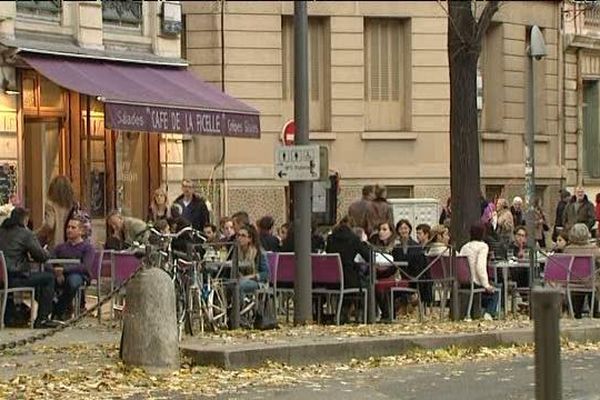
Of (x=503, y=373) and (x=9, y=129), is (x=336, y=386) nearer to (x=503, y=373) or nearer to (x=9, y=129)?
(x=503, y=373)

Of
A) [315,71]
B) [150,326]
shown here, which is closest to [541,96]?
[315,71]

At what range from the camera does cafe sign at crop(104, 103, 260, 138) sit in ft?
79.3

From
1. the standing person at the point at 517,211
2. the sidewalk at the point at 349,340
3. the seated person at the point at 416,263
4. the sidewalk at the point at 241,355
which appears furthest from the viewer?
the standing person at the point at 517,211

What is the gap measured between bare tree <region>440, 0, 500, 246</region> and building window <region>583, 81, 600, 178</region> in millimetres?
19089

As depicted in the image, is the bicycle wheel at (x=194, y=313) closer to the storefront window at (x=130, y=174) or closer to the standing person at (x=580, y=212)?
the storefront window at (x=130, y=174)

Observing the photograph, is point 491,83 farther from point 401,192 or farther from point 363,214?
point 363,214

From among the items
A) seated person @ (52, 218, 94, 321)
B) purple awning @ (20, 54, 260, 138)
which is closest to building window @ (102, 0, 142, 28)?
purple awning @ (20, 54, 260, 138)

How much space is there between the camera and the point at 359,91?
109 ft

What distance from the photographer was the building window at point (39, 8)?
2494 cm

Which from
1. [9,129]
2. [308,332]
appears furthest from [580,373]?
[9,129]

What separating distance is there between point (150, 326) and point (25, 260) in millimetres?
4532

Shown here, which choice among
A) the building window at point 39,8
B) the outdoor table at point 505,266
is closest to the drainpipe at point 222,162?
the building window at point 39,8

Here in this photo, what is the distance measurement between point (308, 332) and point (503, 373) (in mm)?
2606

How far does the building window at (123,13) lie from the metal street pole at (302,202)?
32.1 feet
